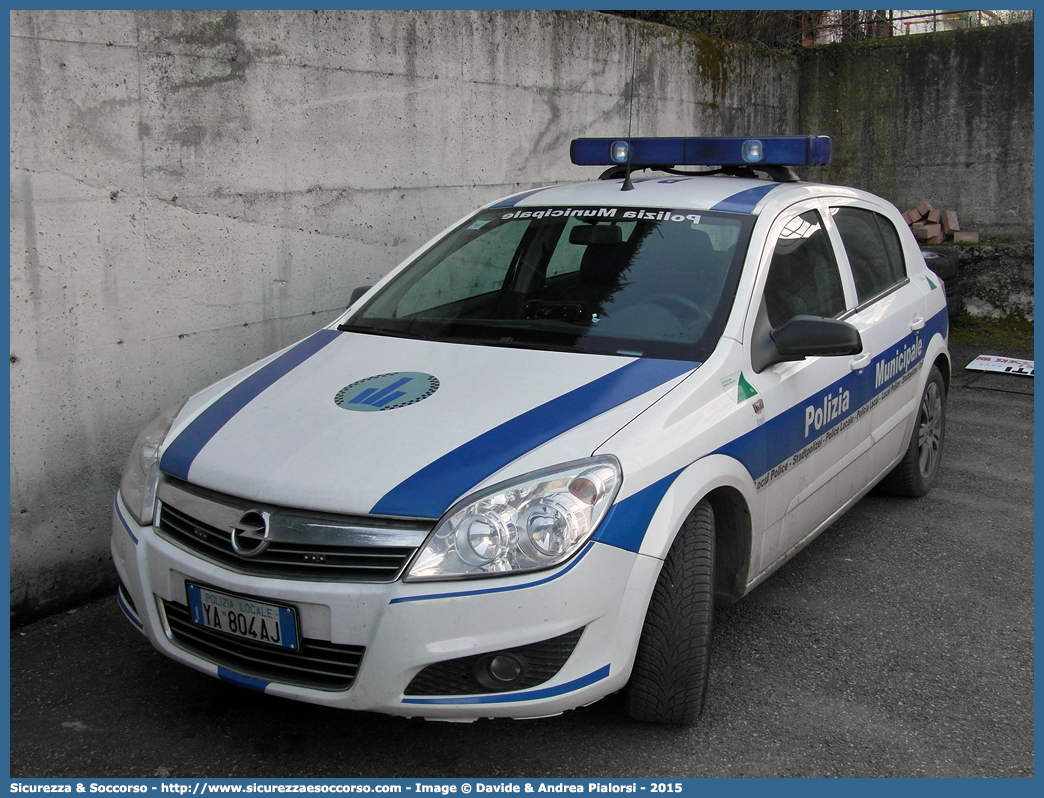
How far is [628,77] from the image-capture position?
703 centimetres

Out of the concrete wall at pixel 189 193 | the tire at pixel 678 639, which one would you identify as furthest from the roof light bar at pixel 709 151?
the tire at pixel 678 639

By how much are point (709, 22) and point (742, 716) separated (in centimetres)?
737

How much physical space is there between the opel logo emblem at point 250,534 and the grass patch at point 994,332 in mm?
7168

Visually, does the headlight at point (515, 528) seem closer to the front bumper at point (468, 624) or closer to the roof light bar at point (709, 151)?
the front bumper at point (468, 624)

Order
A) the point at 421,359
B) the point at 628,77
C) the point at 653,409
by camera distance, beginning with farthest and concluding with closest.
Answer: the point at 628,77 → the point at 421,359 → the point at 653,409

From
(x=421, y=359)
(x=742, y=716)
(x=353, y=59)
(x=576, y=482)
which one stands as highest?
(x=353, y=59)

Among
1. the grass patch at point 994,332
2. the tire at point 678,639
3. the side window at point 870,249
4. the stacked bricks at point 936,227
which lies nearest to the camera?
the tire at point 678,639

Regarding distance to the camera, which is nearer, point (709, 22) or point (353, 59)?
point (353, 59)

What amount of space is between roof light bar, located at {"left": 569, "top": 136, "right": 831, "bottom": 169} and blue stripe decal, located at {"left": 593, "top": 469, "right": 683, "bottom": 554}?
195cm

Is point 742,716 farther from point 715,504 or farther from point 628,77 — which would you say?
point 628,77

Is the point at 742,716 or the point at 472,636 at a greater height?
the point at 472,636

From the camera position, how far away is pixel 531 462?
261 cm

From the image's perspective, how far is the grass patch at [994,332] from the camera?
8250 mm

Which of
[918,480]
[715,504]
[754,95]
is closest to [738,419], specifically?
[715,504]
